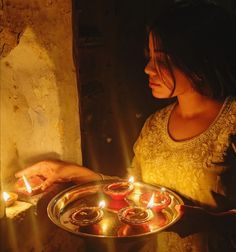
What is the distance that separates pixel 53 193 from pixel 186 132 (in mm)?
1008

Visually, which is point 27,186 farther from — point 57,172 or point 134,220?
point 134,220

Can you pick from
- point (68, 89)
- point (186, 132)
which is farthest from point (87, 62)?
point (186, 132)

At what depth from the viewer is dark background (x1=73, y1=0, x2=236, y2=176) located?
353 cm

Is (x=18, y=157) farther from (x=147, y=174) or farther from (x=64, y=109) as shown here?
(x=147, y=174)

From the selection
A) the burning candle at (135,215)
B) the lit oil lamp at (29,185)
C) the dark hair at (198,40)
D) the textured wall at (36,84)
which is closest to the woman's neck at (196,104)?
the dark hair at (198,40)

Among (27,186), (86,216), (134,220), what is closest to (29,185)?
(27,186)

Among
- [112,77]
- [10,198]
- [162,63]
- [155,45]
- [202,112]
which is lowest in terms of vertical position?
[10,198]

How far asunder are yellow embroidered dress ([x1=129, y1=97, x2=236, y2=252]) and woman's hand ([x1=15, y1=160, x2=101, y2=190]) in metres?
0.46

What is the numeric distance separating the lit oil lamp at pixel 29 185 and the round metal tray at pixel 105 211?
183mm

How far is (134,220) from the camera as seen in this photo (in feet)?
6.00

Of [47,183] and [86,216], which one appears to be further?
[47,183]

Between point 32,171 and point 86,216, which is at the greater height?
point 32,171

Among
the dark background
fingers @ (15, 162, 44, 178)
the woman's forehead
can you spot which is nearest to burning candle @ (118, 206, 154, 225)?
fingers @ (15, 162, 44, 178)

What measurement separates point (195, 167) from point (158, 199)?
1.12 feet
